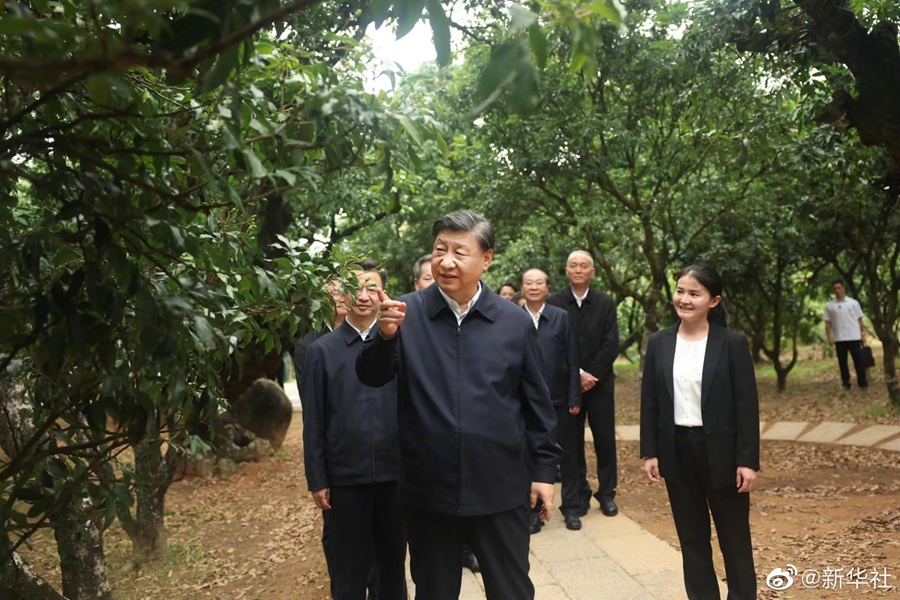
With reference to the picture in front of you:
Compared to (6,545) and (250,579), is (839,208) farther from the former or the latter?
(6,545)

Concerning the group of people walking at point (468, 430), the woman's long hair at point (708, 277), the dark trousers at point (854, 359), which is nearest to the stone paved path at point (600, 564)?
the group of people walking at point (468, 430)

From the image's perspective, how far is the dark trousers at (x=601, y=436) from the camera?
6957 millimetres

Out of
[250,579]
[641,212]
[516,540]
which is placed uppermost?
[641,212]

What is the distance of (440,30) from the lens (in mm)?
1552

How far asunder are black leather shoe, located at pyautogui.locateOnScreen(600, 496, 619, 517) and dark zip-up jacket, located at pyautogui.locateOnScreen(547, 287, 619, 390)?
0.94 metres

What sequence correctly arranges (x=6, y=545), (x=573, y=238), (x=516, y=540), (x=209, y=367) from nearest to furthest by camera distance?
(x=6, y=545) → (x=209, y=367) → (x=516, y=540) → (x=573, y=238)

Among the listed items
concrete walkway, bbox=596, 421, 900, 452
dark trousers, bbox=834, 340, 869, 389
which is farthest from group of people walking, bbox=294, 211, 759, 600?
dark trousers, bbox=834, 340, 869, 389

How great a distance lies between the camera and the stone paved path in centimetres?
515

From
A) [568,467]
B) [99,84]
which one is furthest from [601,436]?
[99,84]

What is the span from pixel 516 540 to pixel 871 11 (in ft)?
17.2

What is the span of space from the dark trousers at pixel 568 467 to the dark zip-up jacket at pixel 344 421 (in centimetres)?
263

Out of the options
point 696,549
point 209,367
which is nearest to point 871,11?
point 696,549

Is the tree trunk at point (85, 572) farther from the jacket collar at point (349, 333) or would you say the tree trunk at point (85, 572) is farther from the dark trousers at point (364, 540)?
the jacket collar at point (349, 333)

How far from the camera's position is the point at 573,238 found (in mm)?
14266
